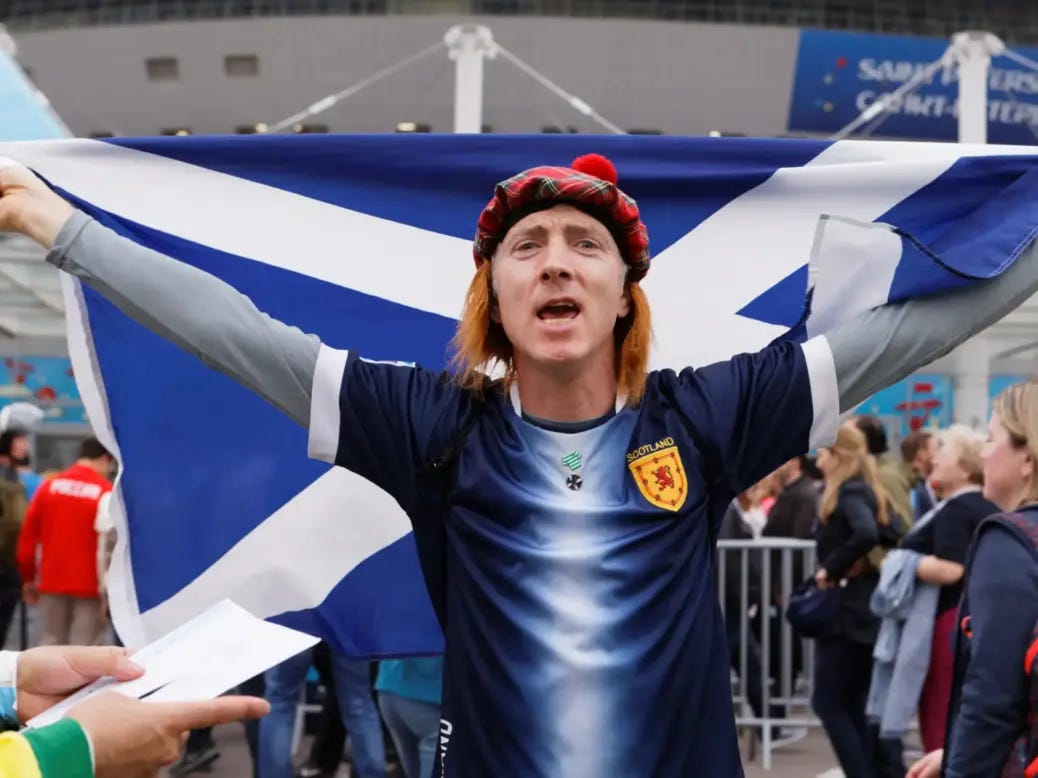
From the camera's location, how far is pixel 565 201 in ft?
8.78

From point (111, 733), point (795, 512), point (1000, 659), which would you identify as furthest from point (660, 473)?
point (795, 512)

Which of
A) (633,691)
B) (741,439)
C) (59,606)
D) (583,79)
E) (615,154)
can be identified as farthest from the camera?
(583,79)

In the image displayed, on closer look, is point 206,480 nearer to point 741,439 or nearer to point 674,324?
point 674,324

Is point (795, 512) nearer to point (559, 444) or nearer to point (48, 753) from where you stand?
point (559, 444)

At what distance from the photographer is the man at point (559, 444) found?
2471mm

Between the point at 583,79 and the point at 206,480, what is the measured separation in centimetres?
3071

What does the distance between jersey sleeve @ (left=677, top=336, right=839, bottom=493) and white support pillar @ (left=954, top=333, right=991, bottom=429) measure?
49.3 feet

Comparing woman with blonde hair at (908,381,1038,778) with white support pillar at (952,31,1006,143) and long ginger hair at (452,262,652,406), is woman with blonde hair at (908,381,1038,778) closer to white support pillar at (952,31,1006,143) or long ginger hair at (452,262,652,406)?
long ginger hair at (452,262,652,406)

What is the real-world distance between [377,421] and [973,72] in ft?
69.2

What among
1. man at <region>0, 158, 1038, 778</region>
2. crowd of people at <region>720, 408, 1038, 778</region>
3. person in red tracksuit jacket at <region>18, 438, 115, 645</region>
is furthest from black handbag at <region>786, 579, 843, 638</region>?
man at <region>0, 158, 1038, 778</region>

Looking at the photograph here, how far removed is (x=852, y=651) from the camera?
23.8 feet

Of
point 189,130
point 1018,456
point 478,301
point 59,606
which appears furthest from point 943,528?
point 189,130

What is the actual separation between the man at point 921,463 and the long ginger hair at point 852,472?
7.00 feet

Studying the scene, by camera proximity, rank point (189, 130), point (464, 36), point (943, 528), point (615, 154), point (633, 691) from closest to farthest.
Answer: point (633, 691), point (615, 154), point (943, 528), point (464, 36), point (189, 130)
